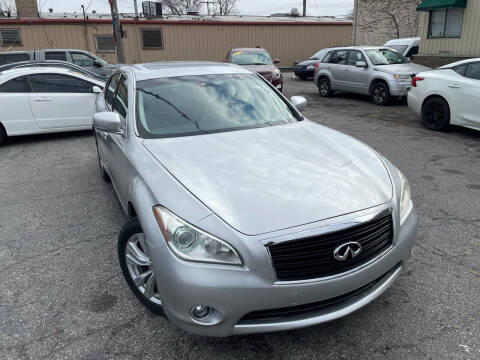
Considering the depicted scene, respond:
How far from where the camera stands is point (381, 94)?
11227 mm

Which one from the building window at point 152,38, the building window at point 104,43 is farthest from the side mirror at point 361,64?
the building window at point 104,43

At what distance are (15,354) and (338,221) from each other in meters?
2.13

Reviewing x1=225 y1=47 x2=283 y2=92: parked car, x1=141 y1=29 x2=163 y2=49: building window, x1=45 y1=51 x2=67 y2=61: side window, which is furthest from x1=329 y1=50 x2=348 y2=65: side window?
x1=141 y1=29 x2=163 y2=49: building window

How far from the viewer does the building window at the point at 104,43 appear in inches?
888

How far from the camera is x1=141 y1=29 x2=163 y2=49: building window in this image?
75.8 feet

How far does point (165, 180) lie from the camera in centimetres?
251

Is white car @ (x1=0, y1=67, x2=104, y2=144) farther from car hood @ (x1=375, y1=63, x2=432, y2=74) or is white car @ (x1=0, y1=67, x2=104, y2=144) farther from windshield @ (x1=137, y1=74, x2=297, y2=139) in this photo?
car hood @ (x1=375, y1=63, x2=432, y2=74)

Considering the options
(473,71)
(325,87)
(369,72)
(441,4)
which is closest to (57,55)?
(325,87)

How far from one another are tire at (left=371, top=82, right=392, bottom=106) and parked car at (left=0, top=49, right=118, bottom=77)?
28.6 feet

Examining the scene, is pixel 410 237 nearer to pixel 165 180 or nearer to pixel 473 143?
pixel 165 180

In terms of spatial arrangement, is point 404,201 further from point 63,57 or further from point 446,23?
point 63,57

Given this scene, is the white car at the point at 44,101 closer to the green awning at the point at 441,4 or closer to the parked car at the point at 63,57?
the parked car at the point at 63,57

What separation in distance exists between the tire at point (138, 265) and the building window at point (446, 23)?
1459 cm

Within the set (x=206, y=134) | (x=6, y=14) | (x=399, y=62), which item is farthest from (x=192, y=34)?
(x=206, y=134)
